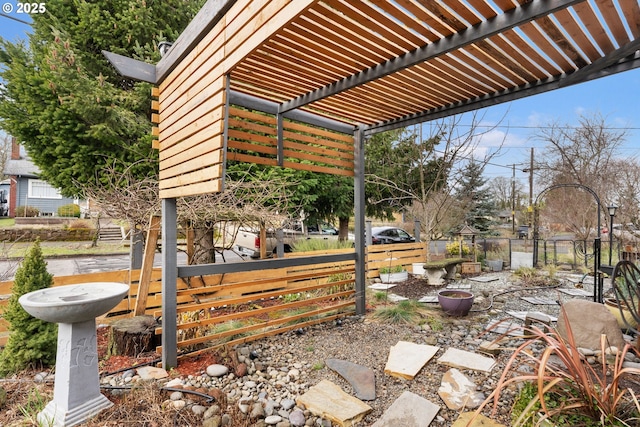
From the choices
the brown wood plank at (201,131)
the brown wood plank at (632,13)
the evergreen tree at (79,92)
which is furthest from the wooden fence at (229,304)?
the brown wood plank at (632,13)

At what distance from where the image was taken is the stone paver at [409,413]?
6.57 ft

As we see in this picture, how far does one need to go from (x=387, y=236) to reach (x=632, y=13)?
33.9ft

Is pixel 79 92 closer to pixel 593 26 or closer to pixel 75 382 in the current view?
pixel 75 382

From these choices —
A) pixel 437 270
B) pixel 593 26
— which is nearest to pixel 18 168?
pixel 437 270

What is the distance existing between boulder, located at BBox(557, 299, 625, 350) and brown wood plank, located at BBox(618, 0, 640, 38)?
2.12 m

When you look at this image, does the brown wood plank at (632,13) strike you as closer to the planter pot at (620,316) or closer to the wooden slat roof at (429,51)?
the wooden slat roof at (429,51)

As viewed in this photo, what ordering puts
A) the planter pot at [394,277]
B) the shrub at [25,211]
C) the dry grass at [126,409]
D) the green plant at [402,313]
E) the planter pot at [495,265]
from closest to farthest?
the dry grass at [126,409]
the green plant at [402,313]
the planter pot at [394,277]
the planter pot at [495,265]
the shrub at [25,211]

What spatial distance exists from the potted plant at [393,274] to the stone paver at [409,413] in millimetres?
4683

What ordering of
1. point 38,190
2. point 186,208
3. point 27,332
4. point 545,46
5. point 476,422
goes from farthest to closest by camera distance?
point 38,190 → point 186,208 → point 27,332 → point 545,46 → point 476,422

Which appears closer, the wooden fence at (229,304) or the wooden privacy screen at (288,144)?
the wooden fence at (229,304)

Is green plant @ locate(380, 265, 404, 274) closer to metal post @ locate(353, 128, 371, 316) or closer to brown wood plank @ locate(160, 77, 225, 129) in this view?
metal post @ locate(353, 128, 371, 316)

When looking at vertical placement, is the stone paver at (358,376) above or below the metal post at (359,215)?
below

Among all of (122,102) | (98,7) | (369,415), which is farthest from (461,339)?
(98,7)

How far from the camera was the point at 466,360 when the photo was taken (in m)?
2.83
